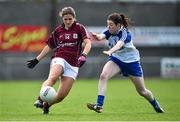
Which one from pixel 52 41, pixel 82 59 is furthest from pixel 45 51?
pixel 82 59

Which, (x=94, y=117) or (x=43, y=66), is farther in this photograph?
(x=43, y=66)

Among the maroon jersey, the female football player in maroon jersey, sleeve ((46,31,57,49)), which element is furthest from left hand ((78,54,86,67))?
sleeve ((46,31,57,49))

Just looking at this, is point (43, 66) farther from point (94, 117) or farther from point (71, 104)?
point (94, 117)

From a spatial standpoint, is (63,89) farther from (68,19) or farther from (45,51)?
(68,19)

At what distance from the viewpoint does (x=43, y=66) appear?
112 feet

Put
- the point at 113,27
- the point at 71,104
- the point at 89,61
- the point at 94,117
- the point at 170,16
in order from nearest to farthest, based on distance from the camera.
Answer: the point at 94,117 → the point at 113,27 → the point at 71,104 → the point at 89,61 → the point at 170,16

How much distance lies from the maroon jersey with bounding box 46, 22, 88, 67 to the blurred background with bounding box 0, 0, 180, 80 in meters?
19.6

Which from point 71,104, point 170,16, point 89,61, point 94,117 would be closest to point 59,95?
point 94,117

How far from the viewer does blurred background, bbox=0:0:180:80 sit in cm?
3378

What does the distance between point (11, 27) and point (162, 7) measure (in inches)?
315

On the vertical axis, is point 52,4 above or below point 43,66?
above

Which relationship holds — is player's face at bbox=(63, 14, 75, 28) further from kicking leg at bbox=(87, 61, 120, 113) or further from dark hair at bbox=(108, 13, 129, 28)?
kicking leg at bbox=(87, 61, 120, 113)

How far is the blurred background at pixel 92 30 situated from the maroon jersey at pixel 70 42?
64.4 feet

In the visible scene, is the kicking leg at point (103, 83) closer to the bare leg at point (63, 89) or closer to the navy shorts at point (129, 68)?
the navy shorts at point (129, 68)
